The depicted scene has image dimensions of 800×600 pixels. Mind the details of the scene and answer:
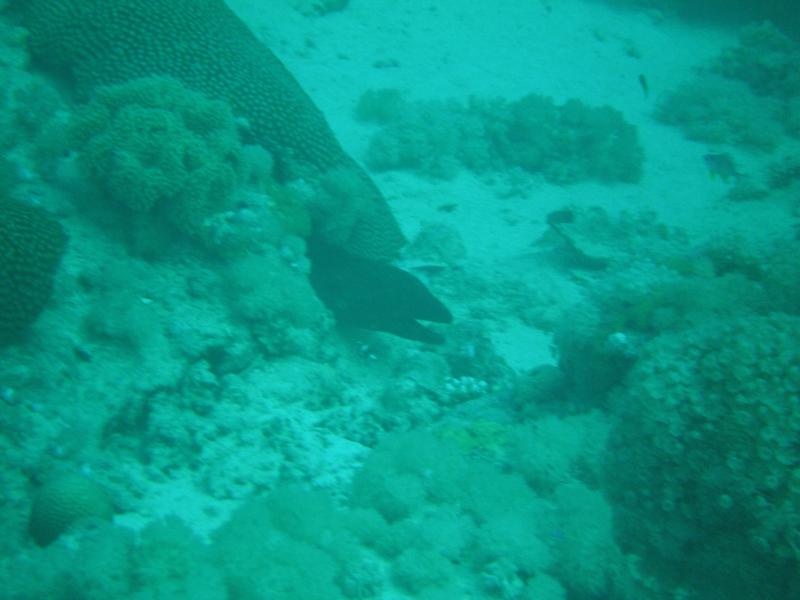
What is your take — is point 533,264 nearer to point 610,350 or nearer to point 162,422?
point 610,350

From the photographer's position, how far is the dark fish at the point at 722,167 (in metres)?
9.18

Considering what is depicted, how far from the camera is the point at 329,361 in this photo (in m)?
5.39

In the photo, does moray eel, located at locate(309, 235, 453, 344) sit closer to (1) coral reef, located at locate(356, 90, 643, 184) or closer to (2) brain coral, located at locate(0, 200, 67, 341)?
(2) brain coral, located at locate(0, 200, 67, 341)

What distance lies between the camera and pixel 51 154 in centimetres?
466

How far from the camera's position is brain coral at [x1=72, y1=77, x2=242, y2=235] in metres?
4.43

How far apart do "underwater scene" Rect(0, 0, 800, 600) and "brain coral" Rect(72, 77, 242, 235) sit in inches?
1.0

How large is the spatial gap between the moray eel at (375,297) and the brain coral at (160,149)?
155cm

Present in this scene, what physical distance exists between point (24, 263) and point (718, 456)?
14.9 feet

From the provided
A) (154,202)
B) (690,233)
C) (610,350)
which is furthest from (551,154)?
(154,202)

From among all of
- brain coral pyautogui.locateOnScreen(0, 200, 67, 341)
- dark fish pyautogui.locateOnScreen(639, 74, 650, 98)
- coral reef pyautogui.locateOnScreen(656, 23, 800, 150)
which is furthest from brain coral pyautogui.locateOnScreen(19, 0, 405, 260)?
coral reef pyautogui.locateOnScreen(656, 23, 800, 150)

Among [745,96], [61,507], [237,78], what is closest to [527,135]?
[237,78]

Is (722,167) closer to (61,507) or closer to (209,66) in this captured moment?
(209,66)

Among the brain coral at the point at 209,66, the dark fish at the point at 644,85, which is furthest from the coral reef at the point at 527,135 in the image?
the brain coral at the point at 209,66

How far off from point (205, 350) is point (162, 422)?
704 mm
